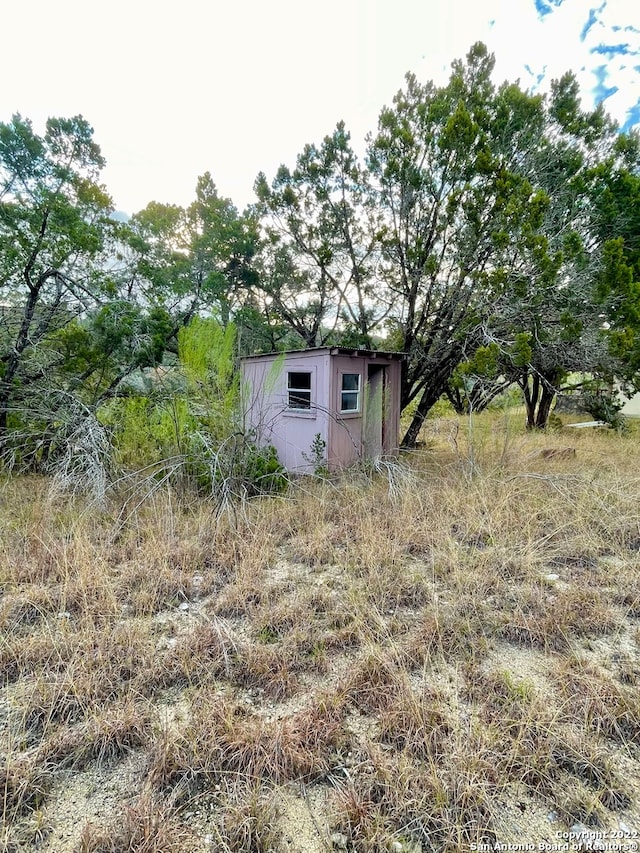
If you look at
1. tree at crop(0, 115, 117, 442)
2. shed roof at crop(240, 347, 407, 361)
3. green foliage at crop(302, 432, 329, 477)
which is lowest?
green foliage at crop(302, 432, 329, 477)

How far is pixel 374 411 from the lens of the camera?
6.05 meters

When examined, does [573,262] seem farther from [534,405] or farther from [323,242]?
[534,405]

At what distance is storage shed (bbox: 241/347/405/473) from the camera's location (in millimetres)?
6059

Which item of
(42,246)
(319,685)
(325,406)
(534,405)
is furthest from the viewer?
(534,405)

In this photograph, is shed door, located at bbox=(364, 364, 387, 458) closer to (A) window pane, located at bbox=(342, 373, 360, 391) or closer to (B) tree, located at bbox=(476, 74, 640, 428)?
(A) window pane, located at bbox=(342, 373, 360, 391)

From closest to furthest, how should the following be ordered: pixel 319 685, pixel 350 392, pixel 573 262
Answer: pixel 319 685 → pixel 573 262 → pixel 350 392

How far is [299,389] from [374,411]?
136 cm

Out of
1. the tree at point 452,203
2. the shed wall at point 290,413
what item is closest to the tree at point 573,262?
the tree at point 452,203

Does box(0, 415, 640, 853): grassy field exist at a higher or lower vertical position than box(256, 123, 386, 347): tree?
lower

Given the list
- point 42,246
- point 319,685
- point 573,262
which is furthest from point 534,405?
point 42,246

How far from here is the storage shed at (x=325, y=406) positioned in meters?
6.06

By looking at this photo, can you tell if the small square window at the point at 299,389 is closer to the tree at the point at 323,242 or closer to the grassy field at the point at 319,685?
the tree at the point at 323,242

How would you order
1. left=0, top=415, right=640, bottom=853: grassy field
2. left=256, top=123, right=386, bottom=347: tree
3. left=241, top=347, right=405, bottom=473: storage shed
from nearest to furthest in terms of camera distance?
left=0, top=415, right=640, bottom=853: grassy field → left=241, top=347, right=405, bottom=473: storage shed → left=256, top=123, right=386, bottom=347: tree

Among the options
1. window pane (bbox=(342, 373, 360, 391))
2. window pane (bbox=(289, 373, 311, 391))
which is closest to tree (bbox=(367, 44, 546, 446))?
window pane (bbox=(342, 373, 360, 391))
